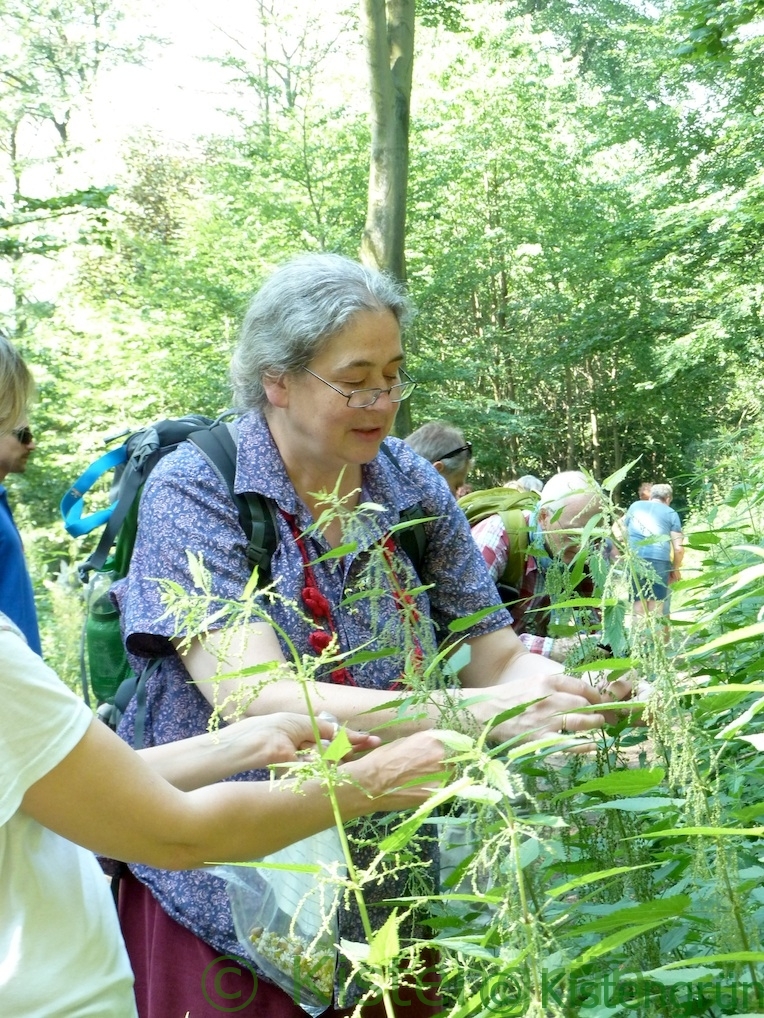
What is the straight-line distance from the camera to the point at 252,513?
6.95ft

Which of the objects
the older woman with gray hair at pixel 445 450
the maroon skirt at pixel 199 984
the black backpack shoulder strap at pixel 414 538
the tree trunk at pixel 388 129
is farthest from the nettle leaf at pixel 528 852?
the tree trunk at pixel 388 129

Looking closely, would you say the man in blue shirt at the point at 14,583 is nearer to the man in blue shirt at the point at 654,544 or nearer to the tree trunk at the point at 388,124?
the man in blue shirt at the point at 654,544

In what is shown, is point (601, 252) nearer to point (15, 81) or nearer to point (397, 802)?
point (15, 81)

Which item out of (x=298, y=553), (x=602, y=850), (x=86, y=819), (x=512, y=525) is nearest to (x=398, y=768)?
(x=602, y=850)

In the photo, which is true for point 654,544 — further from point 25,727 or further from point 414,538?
point 25,727

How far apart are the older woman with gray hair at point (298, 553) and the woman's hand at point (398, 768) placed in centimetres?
24

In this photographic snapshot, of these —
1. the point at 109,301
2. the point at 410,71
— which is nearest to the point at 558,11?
the point at 109,301

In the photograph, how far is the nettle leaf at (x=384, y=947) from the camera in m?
0.85

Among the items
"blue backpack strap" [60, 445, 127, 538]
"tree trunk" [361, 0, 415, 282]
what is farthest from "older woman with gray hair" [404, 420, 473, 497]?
"tree trunk" [361, 0, 415, 282]

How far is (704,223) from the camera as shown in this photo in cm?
1781

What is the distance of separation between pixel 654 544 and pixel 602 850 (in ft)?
1.43

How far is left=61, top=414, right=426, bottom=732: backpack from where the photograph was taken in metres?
2.12

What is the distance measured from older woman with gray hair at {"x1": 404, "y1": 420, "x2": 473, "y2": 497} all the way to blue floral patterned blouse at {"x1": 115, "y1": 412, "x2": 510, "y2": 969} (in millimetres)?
2814

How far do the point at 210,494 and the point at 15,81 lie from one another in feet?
72.6
